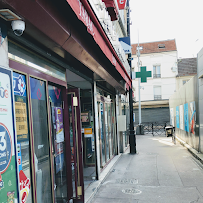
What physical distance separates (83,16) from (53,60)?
145 cm

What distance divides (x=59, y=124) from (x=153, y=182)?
12.2 feet

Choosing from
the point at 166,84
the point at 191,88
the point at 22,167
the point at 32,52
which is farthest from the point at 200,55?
the point at 166,84

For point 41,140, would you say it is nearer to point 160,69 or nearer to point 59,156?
point 59,156

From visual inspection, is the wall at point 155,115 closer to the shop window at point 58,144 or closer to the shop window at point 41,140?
the shop window at point 58,144

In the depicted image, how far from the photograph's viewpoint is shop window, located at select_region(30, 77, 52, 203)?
3.57 m

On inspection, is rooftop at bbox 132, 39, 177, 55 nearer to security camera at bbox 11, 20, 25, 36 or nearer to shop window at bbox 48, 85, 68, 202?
shop window at bbox 48, 85, 68, 202

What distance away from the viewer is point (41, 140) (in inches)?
148

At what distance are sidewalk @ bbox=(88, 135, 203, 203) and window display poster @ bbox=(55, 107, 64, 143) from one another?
6.35ft

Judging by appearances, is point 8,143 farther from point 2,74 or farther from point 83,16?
point 83,16

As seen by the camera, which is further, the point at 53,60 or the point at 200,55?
the point at 200,55

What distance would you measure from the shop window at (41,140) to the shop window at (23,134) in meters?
0.28

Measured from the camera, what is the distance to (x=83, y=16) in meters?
2.88

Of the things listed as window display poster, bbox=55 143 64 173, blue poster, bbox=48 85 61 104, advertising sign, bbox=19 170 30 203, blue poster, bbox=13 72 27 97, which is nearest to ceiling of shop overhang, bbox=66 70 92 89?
blue poster, bbox=48 85 61 104

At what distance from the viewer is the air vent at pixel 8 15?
2.22 meters
